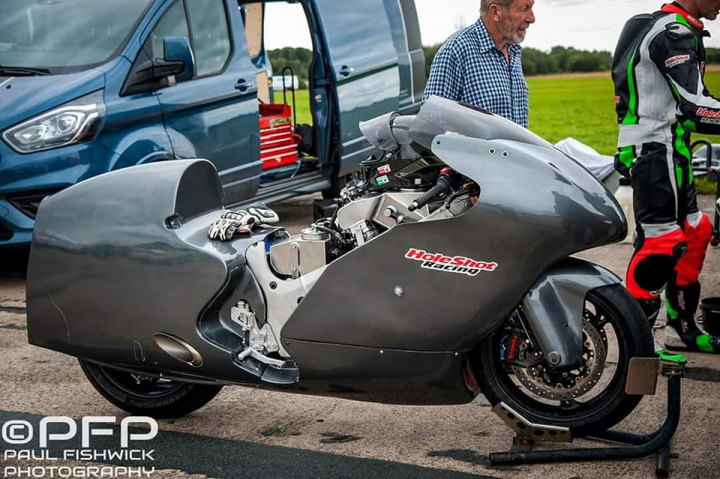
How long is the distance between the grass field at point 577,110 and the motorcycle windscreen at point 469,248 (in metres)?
6.73

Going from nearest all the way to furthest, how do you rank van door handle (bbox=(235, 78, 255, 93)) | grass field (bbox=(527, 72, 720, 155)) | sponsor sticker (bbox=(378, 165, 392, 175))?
1. sponsor sticker (bbox=(378, 165, 392, 175))
2. van door handle (bbox=(235, 78, 255, 93))
3. grass field (bbox=(527, 72, 720, 155))

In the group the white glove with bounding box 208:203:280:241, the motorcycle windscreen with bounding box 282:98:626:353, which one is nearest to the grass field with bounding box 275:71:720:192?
the white glove with bounding box 208:203:280:241

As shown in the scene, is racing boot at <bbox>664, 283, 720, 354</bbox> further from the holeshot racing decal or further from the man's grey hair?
the holeshot racing decal

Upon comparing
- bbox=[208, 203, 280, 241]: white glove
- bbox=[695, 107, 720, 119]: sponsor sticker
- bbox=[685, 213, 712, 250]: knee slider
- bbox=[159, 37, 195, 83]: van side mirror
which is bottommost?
bbox=[685, 213, 712, 250]: knee slider

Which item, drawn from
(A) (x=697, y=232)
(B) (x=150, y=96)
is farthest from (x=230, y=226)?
(B) (x=150, y=96)

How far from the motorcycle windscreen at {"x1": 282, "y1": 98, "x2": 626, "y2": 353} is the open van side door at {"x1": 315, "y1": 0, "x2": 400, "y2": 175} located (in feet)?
16.0

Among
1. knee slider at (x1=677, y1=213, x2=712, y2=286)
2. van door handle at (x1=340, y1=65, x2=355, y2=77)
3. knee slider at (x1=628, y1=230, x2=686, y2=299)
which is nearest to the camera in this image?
knee slider at (x1=628, y1=230, x2=686, y2=299)

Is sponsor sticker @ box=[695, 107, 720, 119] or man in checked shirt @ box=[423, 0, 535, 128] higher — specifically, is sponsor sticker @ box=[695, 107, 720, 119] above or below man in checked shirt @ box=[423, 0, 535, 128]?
below

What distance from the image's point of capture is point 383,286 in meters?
3.86

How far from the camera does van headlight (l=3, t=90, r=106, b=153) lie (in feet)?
21.9

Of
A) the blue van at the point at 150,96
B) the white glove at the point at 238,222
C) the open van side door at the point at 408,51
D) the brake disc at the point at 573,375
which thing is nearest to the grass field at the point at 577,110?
the open van side door at the point at 408,51


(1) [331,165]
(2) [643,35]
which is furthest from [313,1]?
(2) [643,35]

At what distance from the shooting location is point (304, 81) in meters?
9.54

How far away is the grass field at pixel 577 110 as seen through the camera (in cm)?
1154
